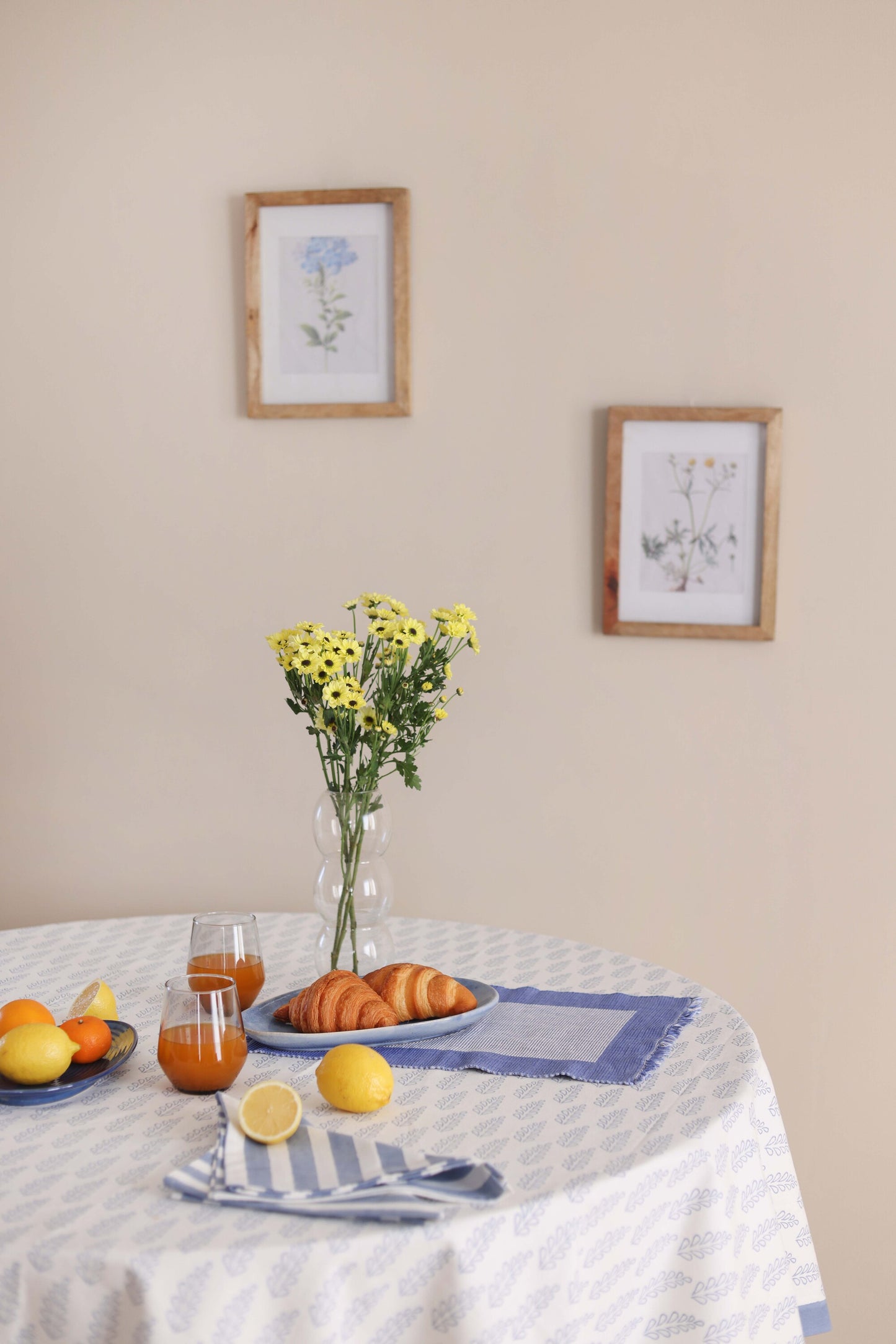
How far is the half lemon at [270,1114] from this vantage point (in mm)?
1047

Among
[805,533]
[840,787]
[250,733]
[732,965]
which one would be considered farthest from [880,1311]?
[250,733]

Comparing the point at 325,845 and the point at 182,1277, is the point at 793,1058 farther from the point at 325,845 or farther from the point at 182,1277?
the point at 182,1277

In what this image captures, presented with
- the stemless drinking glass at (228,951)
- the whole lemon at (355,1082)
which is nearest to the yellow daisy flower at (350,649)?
the stemless drinking glass at (228,951)

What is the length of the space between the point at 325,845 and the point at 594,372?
1.14 metres

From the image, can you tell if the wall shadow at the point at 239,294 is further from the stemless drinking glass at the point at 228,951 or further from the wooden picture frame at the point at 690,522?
the stemless drinking glass at the point at 228,951

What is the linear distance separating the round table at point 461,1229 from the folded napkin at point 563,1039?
0.02 metres

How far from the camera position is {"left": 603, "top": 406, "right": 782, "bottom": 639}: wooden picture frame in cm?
212

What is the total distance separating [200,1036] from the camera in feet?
3.76

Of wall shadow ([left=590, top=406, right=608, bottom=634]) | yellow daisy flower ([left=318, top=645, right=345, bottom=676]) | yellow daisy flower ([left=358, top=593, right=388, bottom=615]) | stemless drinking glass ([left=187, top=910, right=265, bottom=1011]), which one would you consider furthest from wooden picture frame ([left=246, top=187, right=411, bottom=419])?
stemless drinking glass ([left=187, top=910, right=265, bottom=1011])

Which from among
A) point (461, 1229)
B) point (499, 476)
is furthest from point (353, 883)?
point (499, 476)

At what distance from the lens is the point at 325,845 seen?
1.45 metres

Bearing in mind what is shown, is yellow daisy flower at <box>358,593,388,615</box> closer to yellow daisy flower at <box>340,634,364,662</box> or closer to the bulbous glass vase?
yellow daisy flower at <box>340,634,364,662</box>

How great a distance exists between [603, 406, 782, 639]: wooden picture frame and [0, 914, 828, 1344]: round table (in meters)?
0.94

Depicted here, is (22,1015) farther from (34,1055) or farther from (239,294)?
(239,294)
